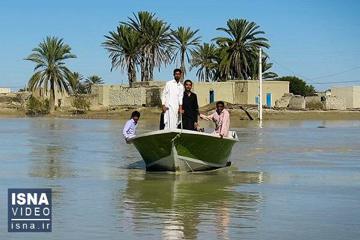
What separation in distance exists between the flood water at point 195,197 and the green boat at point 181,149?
299 mm

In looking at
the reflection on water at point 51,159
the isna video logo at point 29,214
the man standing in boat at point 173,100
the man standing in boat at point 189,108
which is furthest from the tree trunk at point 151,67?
the isna video logo at point 29,214

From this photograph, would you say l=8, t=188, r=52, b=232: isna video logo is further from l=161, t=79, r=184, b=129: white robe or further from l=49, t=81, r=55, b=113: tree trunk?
l=49, t=81, r=55, b=113: tree trunk

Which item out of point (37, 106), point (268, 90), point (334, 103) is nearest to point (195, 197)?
point (268, 90)

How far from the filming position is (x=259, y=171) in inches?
650

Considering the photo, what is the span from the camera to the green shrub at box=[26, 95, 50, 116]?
2975 inches

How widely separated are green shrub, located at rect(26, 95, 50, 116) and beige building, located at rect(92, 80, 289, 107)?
777 cm

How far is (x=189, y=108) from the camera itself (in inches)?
595

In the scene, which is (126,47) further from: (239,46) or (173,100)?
(173,100)

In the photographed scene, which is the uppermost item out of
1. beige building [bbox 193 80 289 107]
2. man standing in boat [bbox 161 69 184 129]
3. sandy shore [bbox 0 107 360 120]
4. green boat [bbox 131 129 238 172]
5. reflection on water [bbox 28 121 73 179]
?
beige building [bbox 193 80 289 107]

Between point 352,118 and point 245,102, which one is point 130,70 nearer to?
point 245,102

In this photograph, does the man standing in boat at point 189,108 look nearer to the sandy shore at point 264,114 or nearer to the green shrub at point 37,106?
the sandy shore at point 264,114

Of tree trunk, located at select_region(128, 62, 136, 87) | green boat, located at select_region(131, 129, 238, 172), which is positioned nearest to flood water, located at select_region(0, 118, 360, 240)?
green boat, located at select_region(131, 129, 238, 172)

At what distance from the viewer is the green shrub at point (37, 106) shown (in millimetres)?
75562

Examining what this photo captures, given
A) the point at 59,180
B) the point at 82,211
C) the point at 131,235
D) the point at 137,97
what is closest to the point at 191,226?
the point at 131,235
